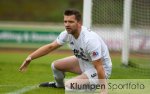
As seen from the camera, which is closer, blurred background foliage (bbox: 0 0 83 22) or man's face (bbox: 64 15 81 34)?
man's face (bbox: 64 15 81 34)

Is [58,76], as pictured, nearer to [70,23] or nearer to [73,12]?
[70,23]

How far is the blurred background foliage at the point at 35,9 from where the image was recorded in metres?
35.2

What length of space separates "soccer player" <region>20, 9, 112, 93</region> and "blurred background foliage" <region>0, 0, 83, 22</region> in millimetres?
25735

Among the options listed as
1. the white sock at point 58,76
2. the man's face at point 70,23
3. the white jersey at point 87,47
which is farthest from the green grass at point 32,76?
the man's face at point 70,23

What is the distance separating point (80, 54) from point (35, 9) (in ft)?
94.5

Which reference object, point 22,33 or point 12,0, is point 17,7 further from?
point 22,33

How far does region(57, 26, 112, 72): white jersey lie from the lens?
8.06 metres

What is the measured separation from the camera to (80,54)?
8492 mm

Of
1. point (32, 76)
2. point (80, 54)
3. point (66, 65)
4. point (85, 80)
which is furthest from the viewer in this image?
point (32, 76)

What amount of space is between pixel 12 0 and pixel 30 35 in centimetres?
1232

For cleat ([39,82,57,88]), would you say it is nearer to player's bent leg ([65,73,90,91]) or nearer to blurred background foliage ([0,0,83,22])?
player's bent leg ([65,73,90,91])

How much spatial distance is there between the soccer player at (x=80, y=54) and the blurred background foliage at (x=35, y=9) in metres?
25.7

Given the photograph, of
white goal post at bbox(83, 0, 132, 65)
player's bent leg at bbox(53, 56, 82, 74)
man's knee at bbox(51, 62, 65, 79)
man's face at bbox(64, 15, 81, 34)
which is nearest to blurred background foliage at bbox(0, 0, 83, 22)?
white goal post at bbox(83, 0, 132, 65)

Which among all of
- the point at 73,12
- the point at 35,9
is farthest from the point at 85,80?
the point at 35,9
